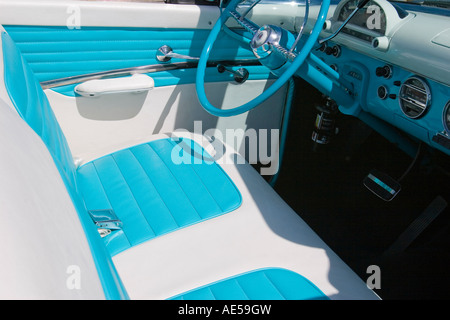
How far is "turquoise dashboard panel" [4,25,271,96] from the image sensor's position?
1.29m

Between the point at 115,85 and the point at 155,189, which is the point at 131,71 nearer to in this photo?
the point at 115,85

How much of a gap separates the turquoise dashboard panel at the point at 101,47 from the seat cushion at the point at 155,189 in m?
0.36

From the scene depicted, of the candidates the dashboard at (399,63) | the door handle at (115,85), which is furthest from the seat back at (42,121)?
the dashboard at (399,63)

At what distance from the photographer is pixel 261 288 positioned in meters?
0.92

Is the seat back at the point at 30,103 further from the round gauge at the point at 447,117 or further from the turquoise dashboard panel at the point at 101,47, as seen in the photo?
the round gauge at the point at 447,117

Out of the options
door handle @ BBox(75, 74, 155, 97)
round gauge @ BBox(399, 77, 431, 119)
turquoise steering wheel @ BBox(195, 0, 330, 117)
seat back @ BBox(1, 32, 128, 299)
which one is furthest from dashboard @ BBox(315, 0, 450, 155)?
seat back @ BBox(1, 32, 128, 299)

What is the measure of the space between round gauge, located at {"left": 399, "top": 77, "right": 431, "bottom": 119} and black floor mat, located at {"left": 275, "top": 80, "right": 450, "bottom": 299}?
19.7 inches

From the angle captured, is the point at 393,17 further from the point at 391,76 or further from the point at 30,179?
the point at 30,179

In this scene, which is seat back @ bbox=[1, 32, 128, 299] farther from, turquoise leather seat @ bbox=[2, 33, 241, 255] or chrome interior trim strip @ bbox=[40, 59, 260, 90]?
chrome interior trim strip @ bbox=[40, 59, 260, 90]

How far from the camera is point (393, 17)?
38.7 inches

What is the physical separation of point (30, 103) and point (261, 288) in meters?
0.78

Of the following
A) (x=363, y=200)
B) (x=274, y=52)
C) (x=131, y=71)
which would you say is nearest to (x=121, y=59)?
(x=131, y=71)
